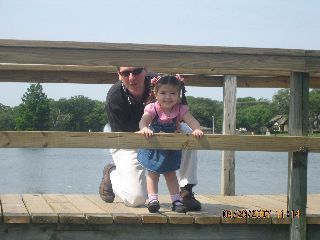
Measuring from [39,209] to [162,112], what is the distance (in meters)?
1.13

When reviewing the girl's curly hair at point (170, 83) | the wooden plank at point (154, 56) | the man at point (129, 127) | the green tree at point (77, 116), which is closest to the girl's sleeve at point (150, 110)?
the girl's curly hair at point (170, 83)

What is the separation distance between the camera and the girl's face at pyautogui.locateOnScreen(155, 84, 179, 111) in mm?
5195

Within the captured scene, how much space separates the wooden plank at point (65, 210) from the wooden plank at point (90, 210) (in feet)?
0.12

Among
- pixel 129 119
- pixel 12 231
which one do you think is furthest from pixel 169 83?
pixel 12 231

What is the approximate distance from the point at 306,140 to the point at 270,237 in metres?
0.75

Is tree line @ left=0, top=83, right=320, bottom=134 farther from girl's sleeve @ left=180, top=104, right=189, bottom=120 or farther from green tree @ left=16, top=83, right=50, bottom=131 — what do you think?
girl's sleeve @ left=180, top=104, right=189, bottom=120

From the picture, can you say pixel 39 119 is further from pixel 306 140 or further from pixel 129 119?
pixel 306 140

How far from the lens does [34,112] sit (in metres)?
15.5

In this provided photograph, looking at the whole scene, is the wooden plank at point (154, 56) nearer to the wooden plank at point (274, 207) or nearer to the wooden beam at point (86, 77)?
the wooden plank at point (274, 207)

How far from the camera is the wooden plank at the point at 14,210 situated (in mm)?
4641

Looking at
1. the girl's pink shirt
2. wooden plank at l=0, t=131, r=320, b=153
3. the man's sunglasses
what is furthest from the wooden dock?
the man's sunglasses

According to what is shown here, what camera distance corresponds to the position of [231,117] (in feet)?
22.2
